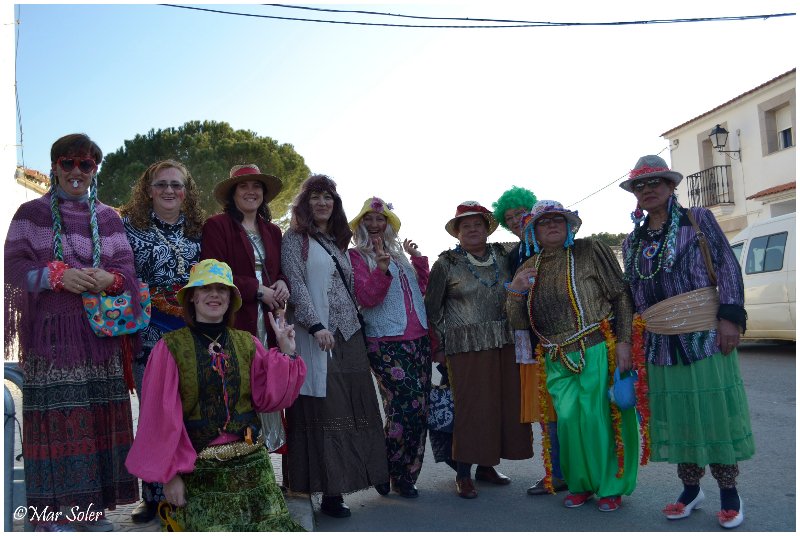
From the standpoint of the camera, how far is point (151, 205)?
15.0 ft

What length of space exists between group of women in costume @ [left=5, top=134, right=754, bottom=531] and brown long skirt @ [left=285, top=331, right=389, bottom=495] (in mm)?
13

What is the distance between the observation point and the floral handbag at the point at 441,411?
5.29 metres

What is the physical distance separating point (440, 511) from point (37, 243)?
2947 mm

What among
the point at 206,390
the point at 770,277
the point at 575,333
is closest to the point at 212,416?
the point at 206,390

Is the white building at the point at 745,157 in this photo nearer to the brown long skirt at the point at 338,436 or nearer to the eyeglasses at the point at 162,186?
the brown long skirt at the point at 338,436

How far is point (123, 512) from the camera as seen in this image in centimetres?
442

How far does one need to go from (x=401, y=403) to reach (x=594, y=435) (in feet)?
4.41

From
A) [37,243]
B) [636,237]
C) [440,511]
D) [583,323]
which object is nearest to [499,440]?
[440,511]

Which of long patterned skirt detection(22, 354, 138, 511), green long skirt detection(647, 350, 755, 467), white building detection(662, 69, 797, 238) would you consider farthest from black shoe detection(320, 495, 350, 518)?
white building detection(662, 69, 797, 238)

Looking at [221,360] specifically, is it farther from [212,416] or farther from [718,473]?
[718,473]

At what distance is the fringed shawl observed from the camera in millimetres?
3828

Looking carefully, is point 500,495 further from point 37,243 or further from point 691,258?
point 37,243

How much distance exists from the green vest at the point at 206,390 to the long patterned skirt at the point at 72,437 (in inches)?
25.9

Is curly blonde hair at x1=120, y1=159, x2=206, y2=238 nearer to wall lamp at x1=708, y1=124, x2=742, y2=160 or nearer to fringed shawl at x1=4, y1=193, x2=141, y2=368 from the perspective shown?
fringed shawl at x1=4, y1=193, x2=141, y2=368
